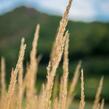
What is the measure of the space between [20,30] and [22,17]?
679 cm

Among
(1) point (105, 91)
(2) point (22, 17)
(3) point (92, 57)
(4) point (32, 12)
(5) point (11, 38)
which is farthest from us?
(4) point (32, 12)

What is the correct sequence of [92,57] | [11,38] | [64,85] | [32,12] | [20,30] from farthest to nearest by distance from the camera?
1. [32,12]
2. [20,30]
3. [11,38]
4. [92,57]
5. [64,85]

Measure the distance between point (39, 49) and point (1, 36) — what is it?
2475 cm

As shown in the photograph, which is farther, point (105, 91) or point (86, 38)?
point (86, 38)

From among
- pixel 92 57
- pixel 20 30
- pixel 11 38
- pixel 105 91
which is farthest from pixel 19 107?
pixel 20 30

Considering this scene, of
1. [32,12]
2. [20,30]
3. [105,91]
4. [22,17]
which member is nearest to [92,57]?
[105,91]

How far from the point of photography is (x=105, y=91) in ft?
80.0

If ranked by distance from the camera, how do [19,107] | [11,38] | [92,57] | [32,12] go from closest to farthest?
[19,107]
[92,57]
[11,38]
[32,12]

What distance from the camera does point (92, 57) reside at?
31.6m

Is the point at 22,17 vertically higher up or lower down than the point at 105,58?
higher up

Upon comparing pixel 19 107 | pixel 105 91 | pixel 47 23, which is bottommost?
pixel 105 91

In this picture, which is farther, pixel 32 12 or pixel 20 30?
pixel 32 12

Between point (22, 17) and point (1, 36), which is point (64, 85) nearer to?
point (1, 36)

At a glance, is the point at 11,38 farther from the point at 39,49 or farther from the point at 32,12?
the point at 39,49
